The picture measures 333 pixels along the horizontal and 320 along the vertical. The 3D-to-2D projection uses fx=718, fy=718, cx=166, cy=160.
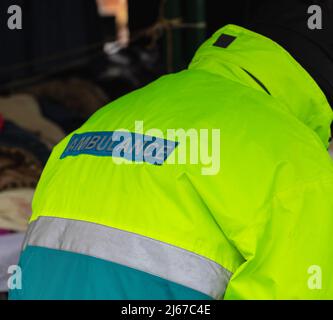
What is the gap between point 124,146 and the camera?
1.14 m

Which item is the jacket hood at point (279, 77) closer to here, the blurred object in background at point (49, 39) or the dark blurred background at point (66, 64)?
the dark blurred background at point (66, 64)

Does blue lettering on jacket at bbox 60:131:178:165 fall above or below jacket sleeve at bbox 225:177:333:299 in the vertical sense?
above

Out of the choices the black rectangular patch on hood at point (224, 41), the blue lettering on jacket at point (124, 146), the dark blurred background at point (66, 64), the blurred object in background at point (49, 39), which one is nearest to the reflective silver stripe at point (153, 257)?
the blue lettering on jacket at point (124, 146)

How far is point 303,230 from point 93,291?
32 cm

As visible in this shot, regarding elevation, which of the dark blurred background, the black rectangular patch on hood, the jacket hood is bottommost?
the dark blurred background

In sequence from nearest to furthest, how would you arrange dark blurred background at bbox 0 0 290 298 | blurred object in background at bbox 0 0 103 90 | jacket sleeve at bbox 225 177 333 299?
jacket sleeve at bbox 225 177 333 299
dark blurred background at bbox 0 0 290 298
blurred object in background at bbox 0 0 103 90

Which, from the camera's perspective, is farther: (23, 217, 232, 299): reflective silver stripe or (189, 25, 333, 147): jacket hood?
(189, 25, 333, 147): jacket hood

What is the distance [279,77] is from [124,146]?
28 cm

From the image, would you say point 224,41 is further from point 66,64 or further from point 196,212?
point 66,64

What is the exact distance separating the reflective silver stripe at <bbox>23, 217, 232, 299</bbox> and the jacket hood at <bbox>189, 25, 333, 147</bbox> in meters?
0.30

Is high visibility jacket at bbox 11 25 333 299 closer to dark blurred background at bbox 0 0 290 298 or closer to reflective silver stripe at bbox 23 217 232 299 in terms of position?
reflective silver stripe at bbox 23 217 232 299

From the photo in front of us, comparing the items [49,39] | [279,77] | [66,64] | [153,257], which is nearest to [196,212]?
[153,257]

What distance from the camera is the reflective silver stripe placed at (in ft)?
3.42

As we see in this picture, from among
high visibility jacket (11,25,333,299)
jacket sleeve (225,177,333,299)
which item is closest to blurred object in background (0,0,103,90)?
high visibility jacket (11,25,333,299)
